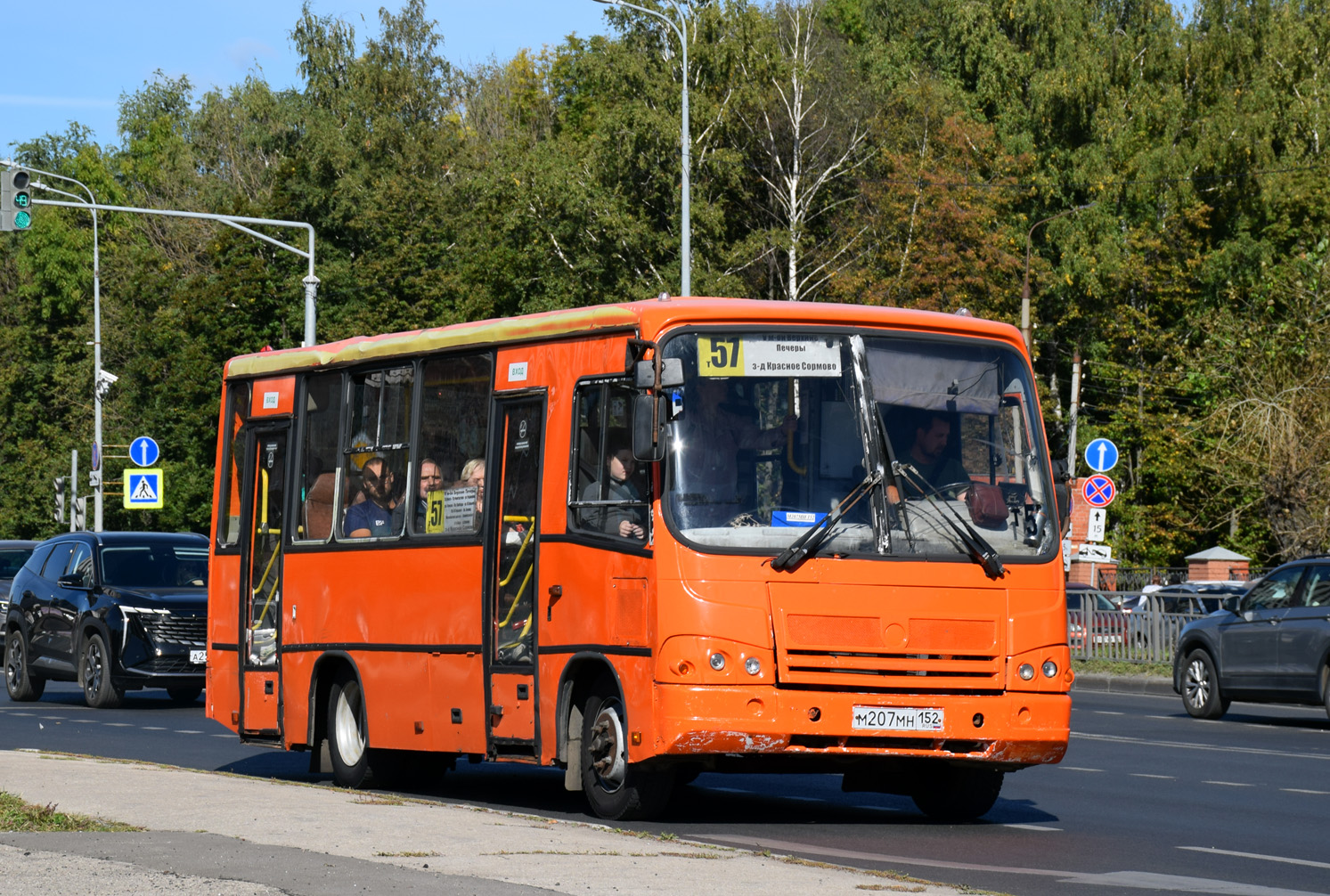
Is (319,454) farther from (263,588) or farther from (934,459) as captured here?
(934,459)

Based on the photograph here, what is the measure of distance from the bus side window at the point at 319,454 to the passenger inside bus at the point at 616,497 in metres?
3.45

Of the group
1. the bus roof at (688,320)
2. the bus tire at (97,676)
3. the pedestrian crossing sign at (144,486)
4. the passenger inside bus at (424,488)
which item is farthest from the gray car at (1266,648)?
the pedestrian crossing sign at (144,486)

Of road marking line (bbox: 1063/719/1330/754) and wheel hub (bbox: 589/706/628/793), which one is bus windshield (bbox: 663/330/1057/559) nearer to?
wheel hub (bbox: 589/706/628/793)

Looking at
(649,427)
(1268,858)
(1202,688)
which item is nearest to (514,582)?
(649,427)

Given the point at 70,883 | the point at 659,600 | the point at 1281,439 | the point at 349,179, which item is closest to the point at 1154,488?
the point at 1281,439

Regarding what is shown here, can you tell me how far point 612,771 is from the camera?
12031mm

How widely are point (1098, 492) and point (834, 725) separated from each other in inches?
914

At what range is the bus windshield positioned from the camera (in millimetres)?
11617

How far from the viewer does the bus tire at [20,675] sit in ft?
86.2

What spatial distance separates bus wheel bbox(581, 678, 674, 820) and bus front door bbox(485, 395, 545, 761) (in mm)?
527

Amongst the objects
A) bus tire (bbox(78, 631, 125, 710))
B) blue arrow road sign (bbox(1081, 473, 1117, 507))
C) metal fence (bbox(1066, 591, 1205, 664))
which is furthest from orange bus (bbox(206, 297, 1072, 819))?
blue arrow road sign (bbox(1081, 473, 1117, 507))

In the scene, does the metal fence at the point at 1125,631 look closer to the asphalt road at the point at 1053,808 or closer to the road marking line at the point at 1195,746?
the asphalt road at the point at 1053,808

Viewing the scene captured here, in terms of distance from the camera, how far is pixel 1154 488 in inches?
2266

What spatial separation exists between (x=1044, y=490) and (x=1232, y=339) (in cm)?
4332
